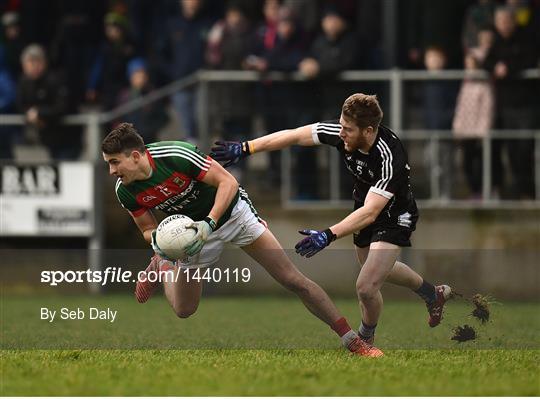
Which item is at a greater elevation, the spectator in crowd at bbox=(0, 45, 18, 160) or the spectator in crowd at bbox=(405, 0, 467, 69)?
the spectator in crowd at bbox=(405, 0, 467, 69)

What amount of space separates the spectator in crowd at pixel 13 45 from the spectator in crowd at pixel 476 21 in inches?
222

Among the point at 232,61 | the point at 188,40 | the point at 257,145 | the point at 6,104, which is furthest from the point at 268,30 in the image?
the point at 257,145

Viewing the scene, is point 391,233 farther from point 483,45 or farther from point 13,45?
point 13,45

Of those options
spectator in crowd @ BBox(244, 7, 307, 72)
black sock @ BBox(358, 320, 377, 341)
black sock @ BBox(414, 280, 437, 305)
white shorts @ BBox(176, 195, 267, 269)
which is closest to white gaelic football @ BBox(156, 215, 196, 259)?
white shorts @ BBox(176, 195, 267, 269)

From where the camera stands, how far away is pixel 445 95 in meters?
15.9

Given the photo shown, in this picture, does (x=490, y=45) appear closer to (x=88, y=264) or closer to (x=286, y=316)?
(x=286, y=316)

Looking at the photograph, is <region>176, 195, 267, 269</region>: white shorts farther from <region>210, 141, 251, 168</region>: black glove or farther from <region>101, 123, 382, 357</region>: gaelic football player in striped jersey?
<region>210, 141, 251, 168</region>: black glove

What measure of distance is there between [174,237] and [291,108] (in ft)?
22.1

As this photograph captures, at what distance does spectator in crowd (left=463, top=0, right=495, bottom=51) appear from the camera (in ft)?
52.4

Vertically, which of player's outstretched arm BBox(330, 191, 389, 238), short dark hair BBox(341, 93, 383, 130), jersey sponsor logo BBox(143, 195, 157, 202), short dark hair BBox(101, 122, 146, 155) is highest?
short dark hair BBox(341, 93, 383, 130)

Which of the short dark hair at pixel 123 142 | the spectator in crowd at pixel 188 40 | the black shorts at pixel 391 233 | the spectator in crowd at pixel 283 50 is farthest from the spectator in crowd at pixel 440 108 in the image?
the short dark hair at pixel 123 142

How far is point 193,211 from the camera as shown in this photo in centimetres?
991

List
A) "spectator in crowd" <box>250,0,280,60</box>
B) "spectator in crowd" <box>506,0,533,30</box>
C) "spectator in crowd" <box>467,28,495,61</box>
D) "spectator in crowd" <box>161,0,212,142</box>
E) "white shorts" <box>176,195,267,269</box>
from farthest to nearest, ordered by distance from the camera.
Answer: "spectator in crowd" <box>161,0,212,142</box> < "spectator in crowd" <box>250,0,280,60</box> < "spectator in crowd" <box>506,0,533,30</box> < "spectator in crowd" <box>467,28,495,61</box> < "white shorts" <box>176,195,267,269</box>

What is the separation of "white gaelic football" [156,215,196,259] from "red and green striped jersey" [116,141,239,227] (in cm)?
27
